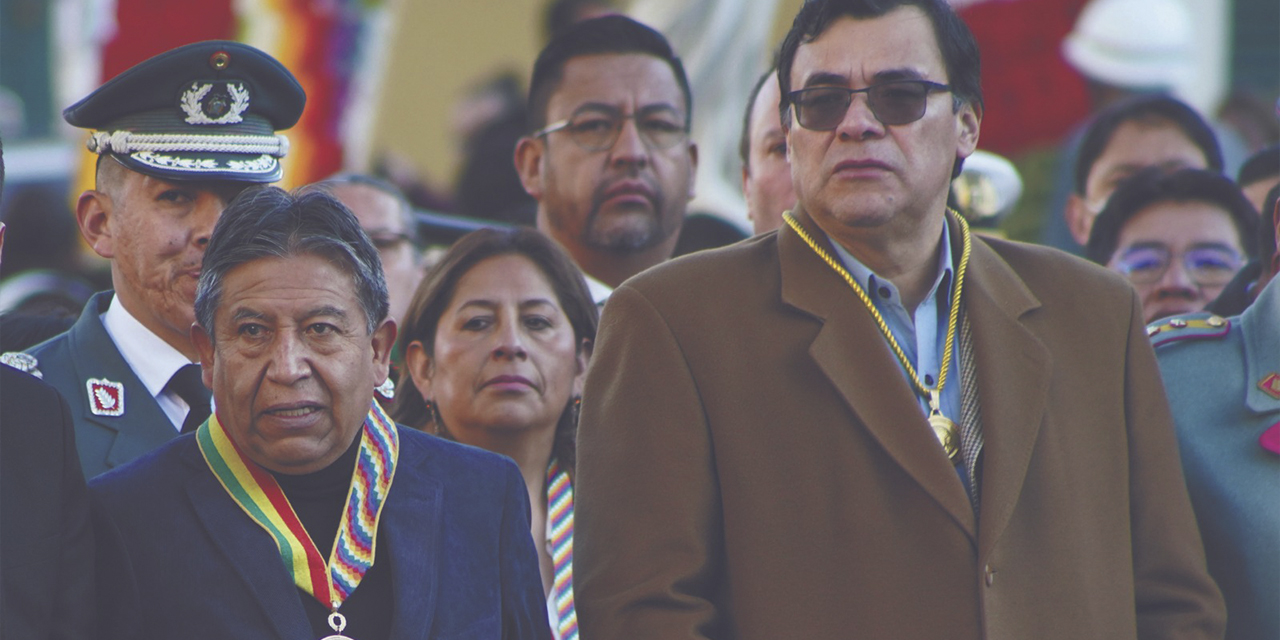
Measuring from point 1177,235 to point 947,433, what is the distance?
7.53 feet

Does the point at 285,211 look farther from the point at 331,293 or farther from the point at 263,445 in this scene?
the point at 263,445

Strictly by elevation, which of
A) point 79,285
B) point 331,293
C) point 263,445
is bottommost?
point 79,285

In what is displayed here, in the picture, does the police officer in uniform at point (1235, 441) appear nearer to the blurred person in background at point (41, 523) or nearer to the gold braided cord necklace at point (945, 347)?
the gold braided cord necklace at point (945, 347)

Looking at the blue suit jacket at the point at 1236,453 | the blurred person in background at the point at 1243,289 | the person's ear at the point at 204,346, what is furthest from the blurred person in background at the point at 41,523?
the blurred person in background at the point at 1243,289

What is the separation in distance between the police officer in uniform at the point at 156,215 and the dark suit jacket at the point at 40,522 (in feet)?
2.37

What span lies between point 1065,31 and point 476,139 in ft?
10.2

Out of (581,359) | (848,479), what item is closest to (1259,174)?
(581,359)

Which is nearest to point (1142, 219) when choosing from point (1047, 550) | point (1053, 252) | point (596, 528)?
point (1053, 252)

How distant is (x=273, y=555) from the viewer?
3363 millimetres

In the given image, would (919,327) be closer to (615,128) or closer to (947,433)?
(947,433)

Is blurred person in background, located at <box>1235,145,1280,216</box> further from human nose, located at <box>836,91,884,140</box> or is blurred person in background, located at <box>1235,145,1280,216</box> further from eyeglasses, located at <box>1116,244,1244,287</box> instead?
human nose, located at <box>836,91,884,140</box>

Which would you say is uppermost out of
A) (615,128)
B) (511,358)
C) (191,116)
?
(191,116)

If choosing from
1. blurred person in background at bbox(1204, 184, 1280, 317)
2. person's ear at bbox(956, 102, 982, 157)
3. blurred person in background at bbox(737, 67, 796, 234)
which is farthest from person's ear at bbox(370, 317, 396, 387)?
blurred person in background at bbox(1204, 184, 1280, 317)

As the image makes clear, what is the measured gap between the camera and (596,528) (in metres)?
3.49
